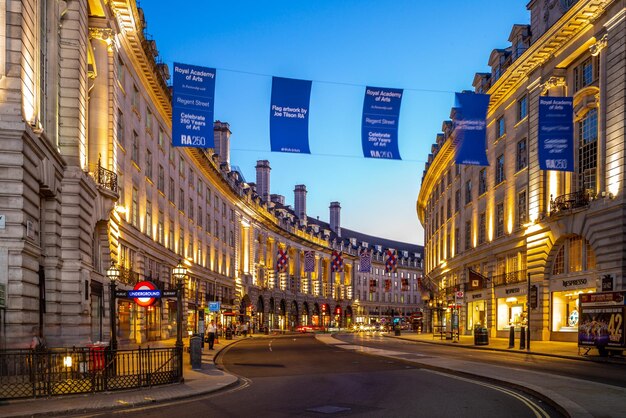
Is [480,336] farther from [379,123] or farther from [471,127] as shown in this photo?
[379,123]

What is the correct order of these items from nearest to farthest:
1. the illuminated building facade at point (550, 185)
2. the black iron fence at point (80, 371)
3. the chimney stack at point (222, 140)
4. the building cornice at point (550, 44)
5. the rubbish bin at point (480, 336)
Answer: the black iron fence at point (80, 371)
the illuminated building facade at point (550, 185)
the building cornice at point (550, 44)
the rubbish bin at point (480, 336)
the chimney stack at point (222, 140)

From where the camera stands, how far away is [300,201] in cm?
14962

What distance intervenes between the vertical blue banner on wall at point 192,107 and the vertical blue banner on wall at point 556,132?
16236 millimetres

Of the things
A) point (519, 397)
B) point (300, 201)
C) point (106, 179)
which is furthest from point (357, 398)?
point (300, 201)

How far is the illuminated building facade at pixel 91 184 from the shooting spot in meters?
20.3

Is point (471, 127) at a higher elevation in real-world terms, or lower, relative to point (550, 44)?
lower

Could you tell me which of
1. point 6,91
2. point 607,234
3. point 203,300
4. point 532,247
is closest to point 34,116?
point 6,91

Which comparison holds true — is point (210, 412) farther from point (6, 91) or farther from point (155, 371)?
point (6, 91)

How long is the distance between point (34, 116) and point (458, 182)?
51.5 meters

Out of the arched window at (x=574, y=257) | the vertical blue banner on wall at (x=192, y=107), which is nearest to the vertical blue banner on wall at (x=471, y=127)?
the vertical blue banner on wall at (x=192, y=107)

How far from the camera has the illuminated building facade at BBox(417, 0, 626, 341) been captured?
36.7m

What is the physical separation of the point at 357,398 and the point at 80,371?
22.0 feet

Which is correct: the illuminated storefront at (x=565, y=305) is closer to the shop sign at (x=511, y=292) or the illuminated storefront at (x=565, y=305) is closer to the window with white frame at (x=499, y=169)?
the shop sign at (x=511, y=292)

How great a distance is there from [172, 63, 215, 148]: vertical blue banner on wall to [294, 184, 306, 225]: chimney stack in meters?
121
